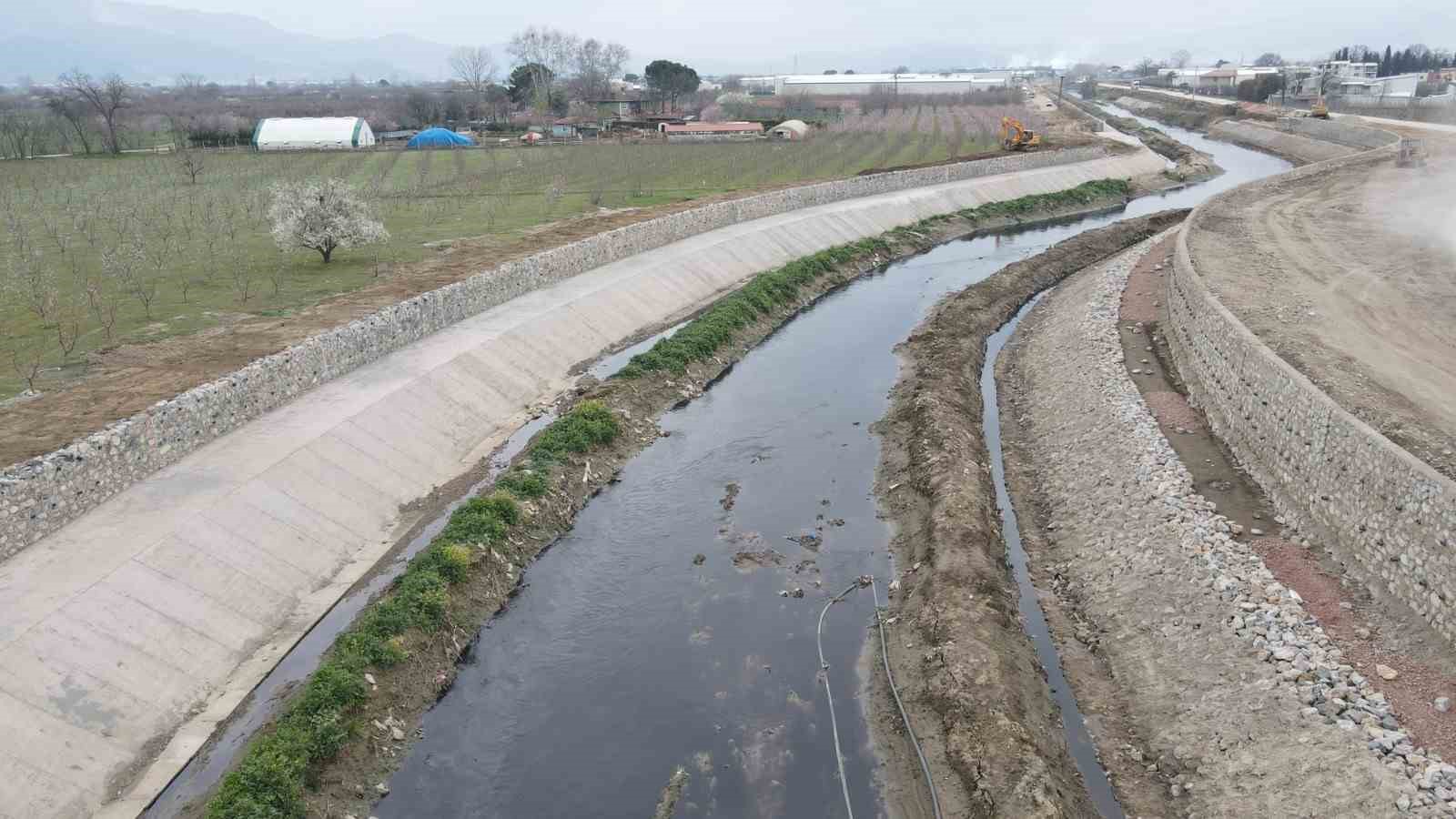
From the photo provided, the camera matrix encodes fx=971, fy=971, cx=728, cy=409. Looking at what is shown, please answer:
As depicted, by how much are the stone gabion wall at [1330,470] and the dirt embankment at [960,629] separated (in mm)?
A: 7648

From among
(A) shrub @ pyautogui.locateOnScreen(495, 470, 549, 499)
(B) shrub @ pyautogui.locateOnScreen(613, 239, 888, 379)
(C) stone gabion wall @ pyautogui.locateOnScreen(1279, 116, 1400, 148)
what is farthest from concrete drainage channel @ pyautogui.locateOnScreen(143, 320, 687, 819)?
(C) stone gabion wall @ pyautogui.locateOnScreen(1279, 116, 1400, 148)

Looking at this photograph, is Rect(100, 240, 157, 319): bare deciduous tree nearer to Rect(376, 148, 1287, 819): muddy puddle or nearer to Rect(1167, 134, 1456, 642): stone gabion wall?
Rect(376, 148, 1287, 819): muddy puddle

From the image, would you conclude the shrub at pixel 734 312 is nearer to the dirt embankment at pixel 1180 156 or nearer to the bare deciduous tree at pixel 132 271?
the bare deciduous tree at pixel 132 271

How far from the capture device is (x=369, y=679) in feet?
67.2

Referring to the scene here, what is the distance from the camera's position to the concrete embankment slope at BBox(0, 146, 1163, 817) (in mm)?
17953

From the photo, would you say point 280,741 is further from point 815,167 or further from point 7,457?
point 815,167

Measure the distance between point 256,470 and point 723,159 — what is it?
3068 inches

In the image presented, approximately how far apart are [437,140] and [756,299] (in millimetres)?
77872

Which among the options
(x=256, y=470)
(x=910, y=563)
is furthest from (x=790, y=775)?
(x=256, y=470)

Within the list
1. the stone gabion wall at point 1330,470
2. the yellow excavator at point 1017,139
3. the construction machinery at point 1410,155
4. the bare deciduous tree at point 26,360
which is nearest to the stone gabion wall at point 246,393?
the bare deciduous tree at point 26,360

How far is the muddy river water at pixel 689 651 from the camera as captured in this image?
18656 millimetres

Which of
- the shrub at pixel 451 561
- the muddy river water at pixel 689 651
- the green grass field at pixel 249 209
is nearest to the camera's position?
the muddy river water at pixel 689 651

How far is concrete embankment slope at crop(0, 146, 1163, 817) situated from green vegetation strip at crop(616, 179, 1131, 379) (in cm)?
405

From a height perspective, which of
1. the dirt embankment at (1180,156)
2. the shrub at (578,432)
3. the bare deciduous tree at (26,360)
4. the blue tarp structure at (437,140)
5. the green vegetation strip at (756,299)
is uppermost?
the blue tarp structure at (437,140)
